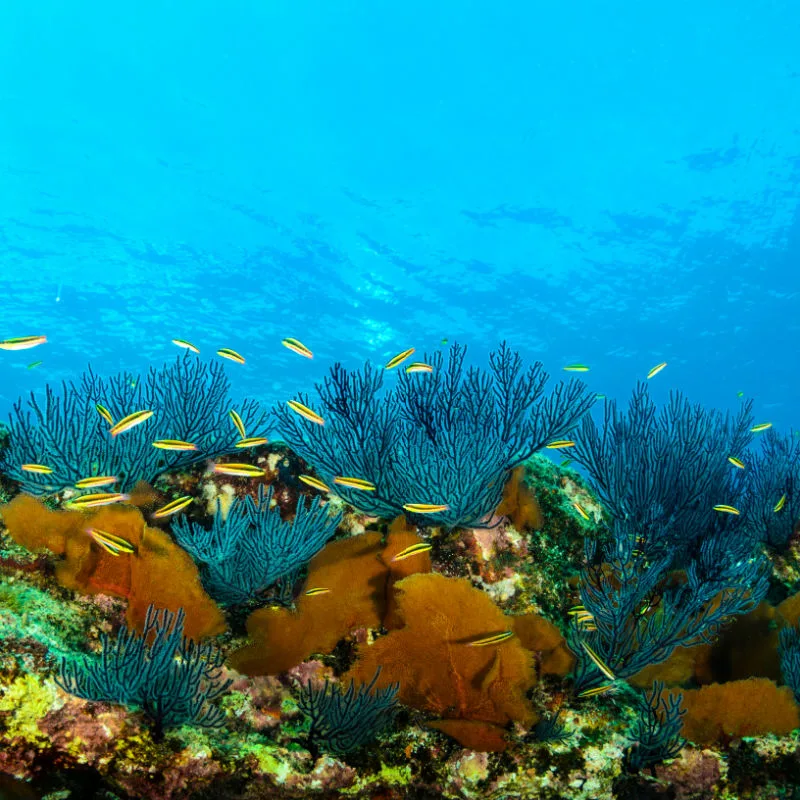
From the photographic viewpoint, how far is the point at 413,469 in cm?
418

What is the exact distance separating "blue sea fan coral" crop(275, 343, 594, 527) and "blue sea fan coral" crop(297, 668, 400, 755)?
5.26 ft

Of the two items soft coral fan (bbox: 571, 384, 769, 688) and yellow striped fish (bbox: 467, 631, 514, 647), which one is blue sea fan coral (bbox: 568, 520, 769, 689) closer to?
soft coral fan (bbox: 571, 384, 769, 688)

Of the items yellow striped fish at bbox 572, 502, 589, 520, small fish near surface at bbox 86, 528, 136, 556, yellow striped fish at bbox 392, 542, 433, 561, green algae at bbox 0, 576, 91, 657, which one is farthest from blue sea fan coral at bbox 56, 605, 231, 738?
yellow striped fish at bbox 572, 502, 589, 520

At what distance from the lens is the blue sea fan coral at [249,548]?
11.8 feet

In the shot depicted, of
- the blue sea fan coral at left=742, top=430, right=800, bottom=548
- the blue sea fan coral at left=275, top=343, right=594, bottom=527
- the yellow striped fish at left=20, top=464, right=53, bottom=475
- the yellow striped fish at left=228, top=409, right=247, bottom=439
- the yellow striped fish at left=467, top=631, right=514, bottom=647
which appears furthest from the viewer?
the blue sea fan coral at left=742, top=430, right=800, bottom=548

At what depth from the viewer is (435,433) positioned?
4777mm

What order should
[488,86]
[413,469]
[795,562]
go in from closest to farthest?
[413,469] < [795,562] < [488,86]

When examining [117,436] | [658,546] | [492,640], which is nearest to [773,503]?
[658,546]

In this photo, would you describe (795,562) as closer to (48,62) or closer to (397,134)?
(397,134)

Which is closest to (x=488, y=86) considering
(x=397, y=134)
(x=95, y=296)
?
(x=397, y=134)

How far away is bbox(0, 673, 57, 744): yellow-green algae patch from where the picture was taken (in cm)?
265

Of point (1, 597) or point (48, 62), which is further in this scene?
point (48, 62)

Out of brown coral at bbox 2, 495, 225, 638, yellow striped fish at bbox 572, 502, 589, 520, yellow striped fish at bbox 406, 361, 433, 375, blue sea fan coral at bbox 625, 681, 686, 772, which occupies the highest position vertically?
yellow striped fish at bbox 406, 361, 433, 375

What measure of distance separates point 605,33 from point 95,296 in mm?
42310
